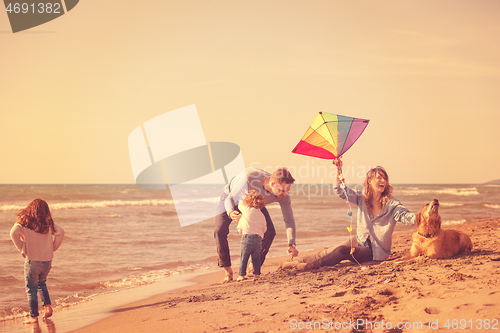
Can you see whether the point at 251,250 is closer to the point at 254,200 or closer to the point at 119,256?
the point at 254,200

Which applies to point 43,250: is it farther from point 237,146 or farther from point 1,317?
point 237,146

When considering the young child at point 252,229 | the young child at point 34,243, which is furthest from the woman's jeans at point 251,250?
the young child at point 34,243

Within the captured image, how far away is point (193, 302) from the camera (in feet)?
13.8

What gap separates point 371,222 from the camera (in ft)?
16.6

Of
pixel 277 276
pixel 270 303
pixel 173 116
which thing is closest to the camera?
pixel 270 303

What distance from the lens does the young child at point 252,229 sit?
5.19 metres

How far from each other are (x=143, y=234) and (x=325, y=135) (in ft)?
23.8

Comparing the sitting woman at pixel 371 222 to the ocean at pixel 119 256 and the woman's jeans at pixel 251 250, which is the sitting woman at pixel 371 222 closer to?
the woman's jeans at pixel 251 250

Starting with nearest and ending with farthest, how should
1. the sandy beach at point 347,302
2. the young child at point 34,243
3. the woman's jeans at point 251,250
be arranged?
1. the sandy beach at point 347,302
2. the young child at point 34,243
3. the woman's jeans at point 251,250

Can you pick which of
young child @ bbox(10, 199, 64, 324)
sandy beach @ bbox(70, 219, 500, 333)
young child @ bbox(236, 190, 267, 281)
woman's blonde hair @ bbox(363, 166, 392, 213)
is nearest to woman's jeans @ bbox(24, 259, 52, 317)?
young child @ bbox(10, 199, 64, 324)

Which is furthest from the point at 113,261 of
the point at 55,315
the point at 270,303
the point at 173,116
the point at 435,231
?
the point at 435,231

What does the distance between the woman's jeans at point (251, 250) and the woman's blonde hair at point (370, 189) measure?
Result: 1.61 meters

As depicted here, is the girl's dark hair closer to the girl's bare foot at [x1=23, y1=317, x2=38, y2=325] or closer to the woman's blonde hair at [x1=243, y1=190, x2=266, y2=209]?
the girl's bare foot at [x1=23, y1=317, x2=38, y2=325]

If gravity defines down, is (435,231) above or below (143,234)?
above
